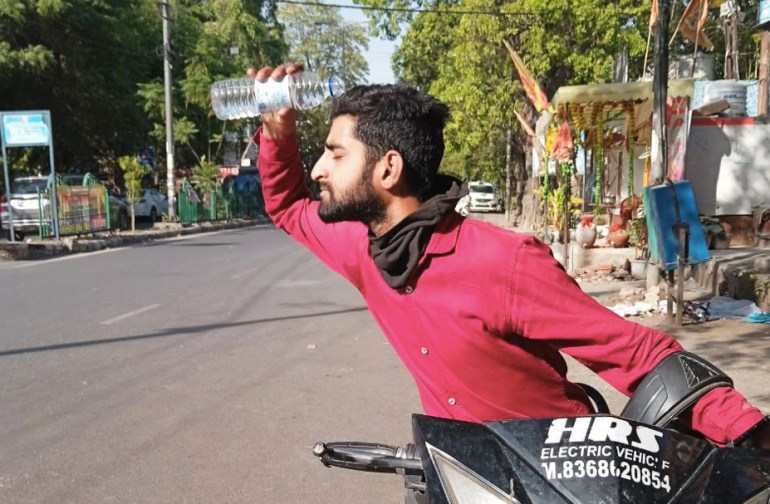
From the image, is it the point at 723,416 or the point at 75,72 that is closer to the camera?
the point at 723,416

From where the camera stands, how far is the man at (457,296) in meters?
1.70

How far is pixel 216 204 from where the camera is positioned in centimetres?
3200

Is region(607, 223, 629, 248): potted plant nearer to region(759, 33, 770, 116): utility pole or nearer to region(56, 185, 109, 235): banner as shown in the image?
region(759, 33, 770, 116): utility pole

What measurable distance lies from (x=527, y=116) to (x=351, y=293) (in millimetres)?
15391

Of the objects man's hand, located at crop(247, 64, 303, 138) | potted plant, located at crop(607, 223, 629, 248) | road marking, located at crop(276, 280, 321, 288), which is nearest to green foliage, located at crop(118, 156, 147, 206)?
road marking, located at crop(276, 280, 321, 288)

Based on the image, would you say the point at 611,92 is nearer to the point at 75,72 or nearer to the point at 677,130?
the point at 677,130

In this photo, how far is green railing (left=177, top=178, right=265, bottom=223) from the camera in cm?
2880

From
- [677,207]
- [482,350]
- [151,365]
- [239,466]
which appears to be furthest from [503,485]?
[677,207]

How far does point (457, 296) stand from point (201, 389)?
174 inches

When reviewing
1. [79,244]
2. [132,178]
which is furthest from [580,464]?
[132,178]

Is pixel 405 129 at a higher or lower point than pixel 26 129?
lower

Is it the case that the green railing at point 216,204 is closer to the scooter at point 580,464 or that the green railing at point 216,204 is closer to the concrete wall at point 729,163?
the concrete wall at point 729,163

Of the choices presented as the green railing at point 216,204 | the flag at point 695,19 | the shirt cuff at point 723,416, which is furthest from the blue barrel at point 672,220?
the green railing at point 216,204

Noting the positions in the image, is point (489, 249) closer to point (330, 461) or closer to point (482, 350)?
point (482, 350)
